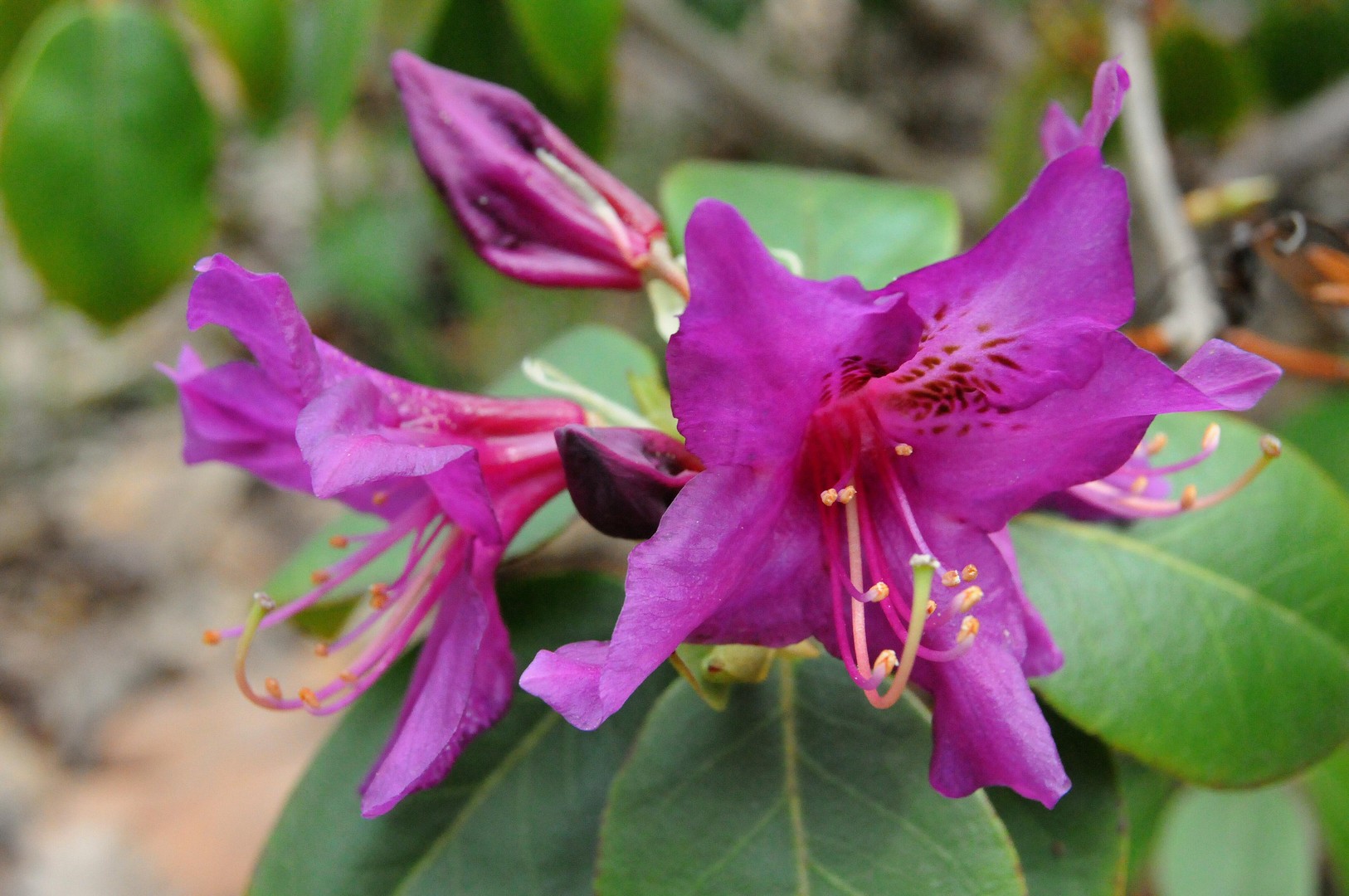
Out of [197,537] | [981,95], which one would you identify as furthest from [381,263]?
[981,95]

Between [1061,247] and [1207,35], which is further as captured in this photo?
[1207,35]

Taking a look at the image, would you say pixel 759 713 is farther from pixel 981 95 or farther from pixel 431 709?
pixel 981 95

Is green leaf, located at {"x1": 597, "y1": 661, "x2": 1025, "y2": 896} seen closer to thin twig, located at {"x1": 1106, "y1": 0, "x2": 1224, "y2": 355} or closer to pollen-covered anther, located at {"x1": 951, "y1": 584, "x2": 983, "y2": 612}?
pollen-covered anther, located at {"x1": 951, "y1": 584, "x2": 983, "y2": 612}

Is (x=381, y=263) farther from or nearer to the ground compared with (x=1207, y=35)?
nearer to the ground

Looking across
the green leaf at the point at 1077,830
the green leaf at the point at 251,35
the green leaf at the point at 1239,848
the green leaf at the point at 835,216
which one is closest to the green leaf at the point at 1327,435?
the green leaf at the point at 1239,848

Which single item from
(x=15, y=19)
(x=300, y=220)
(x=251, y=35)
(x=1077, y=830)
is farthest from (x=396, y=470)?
(x=300, y=220)

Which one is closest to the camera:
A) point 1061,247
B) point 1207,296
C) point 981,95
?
point 1061,247

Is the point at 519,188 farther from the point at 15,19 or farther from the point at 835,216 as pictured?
the point at 15,19
